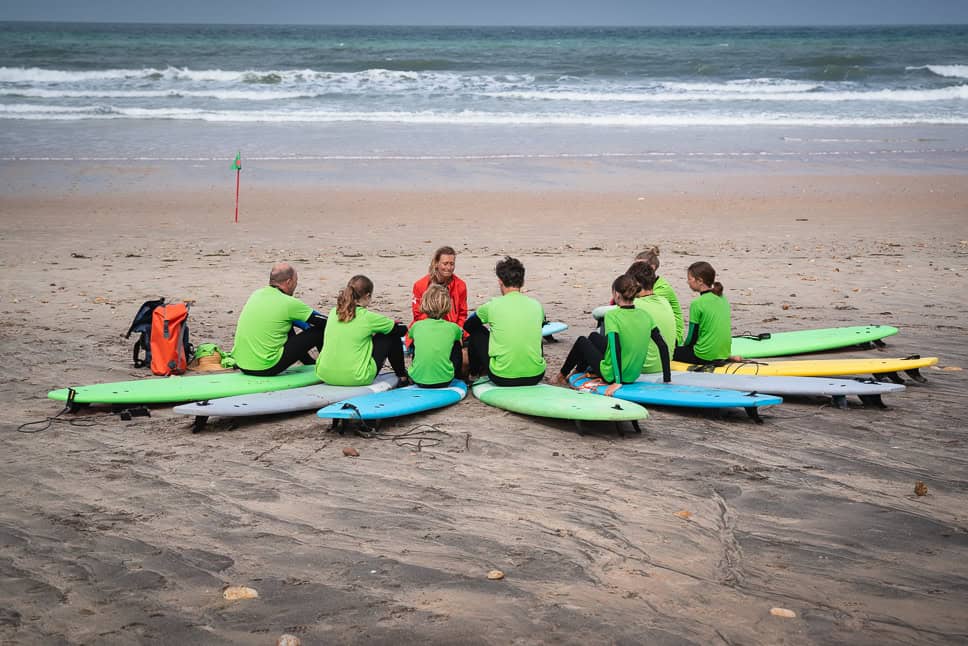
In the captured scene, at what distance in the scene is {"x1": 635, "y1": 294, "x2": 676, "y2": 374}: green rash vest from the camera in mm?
7008

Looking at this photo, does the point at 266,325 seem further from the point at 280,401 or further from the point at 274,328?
the point at 280,401

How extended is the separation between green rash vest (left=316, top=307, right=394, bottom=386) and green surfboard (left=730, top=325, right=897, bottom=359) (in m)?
3.00

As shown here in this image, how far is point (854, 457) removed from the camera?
18.1 feet

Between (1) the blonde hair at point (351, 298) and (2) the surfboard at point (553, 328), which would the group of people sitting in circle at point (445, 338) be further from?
(2) the surfboard at point (553, 328)

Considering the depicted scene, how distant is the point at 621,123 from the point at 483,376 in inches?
751

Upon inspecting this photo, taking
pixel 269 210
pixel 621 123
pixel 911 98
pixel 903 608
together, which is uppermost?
pixel 911 98

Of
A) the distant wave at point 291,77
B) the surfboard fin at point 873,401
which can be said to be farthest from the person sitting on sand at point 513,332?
the distant wave at point 291,77

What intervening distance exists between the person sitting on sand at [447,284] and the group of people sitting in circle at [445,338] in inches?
0.7

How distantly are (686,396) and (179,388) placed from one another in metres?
3.55

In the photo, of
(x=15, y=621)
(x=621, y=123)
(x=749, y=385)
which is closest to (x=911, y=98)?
(x=621, y=123)

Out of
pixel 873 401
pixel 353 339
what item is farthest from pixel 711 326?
pixel 353 339

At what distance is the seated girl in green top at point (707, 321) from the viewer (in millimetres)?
7152

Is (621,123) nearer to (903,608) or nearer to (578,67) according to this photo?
(578,67)

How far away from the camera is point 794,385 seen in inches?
262
